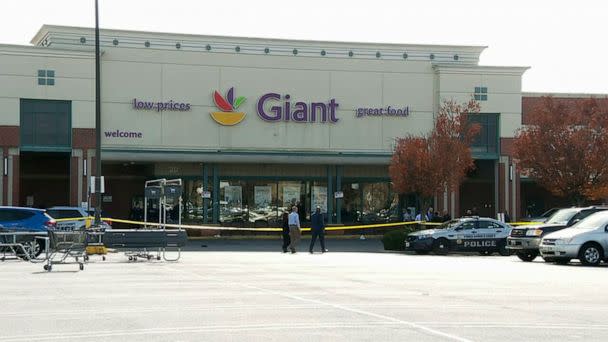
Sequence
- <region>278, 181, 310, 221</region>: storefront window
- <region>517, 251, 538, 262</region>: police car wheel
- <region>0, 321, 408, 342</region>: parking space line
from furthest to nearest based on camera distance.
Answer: <region>278, 181, 310, 221</region>: storefront window → <region>517, 251, 538, 262</region>: police car wheel → <region>0, 321, 408, 342</region>: parking space line

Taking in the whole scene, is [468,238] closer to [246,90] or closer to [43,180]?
[246,90]

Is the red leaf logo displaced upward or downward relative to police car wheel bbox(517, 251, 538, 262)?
upward

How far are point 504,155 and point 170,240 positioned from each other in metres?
28.6

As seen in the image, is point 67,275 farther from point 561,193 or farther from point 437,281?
point 561,193

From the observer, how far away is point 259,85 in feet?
163

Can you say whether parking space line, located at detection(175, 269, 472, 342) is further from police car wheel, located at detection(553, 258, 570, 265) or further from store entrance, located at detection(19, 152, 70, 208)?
store entrance, located at detection(19, 152, 70, 208)

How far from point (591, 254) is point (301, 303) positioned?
1464 centimetres

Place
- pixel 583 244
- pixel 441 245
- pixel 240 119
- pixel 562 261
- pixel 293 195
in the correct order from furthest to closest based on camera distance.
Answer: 1. pixel 293 195
2. pixel 240 119
3. pixel 441 245
4. pixel 562 261
5. pixel 583 244

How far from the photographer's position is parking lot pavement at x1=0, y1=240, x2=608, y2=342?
448 inches

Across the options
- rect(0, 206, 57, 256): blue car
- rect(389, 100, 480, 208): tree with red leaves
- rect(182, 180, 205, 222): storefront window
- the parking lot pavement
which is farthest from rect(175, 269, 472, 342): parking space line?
rect(182, 180, 205, 222): storefront window

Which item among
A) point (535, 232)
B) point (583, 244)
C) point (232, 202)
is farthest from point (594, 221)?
point (232, 202)

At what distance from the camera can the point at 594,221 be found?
90.9 ft

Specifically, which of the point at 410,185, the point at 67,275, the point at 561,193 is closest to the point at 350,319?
the point at 67,275

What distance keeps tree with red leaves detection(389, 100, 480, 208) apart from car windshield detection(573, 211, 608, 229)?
50.5 feet
